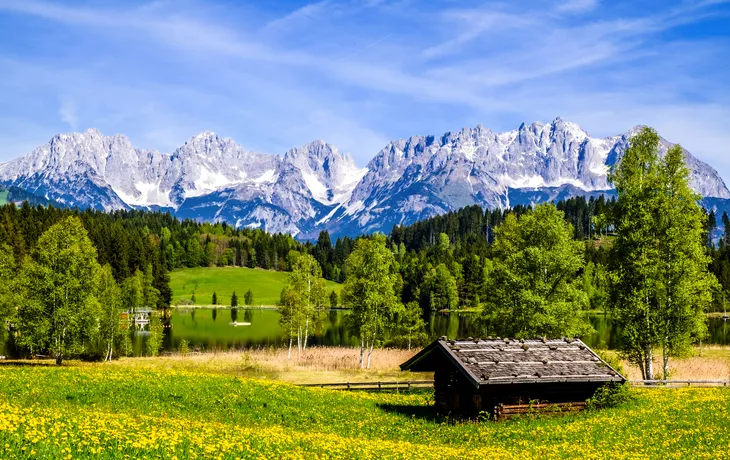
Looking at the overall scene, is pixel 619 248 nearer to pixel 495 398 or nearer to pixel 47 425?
pixel 495 398

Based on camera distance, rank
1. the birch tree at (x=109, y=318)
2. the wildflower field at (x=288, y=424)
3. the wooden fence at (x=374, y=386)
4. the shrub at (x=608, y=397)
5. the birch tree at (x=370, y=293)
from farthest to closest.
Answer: the birch tree at (x=109, y=318), the birch tree at (x=370, y=293), the wooden fence at (x=374, y=386), the shrub at (x=608, y=397), the wildflower field at (x=288, y=424)

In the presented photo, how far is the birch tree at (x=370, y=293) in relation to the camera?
64312mm

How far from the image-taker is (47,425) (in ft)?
54.3

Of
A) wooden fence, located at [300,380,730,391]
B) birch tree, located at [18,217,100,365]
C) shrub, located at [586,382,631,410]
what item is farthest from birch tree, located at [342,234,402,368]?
shrub, located at [586,382,631,410]

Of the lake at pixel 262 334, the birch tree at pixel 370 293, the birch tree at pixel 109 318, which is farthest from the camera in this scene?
the lake at pixel 262 334

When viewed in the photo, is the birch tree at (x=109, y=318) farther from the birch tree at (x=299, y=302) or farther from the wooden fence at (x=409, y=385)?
the wooden fence at (x=409, y=385)

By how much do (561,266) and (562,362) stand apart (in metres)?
16.9

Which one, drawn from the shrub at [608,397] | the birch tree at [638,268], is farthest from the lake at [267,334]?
the shrub at [608,397]

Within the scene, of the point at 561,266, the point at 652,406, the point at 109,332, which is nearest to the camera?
the point at 652,406

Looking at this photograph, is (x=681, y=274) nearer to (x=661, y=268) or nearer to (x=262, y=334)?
(x=661, y=268)

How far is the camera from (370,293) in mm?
64375

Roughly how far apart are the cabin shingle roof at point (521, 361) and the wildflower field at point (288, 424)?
2134 millimetres

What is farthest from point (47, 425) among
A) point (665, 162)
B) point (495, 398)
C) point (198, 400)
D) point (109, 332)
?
point (109, 332)

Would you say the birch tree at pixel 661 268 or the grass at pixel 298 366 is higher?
the birch tree at pixel 661 268
